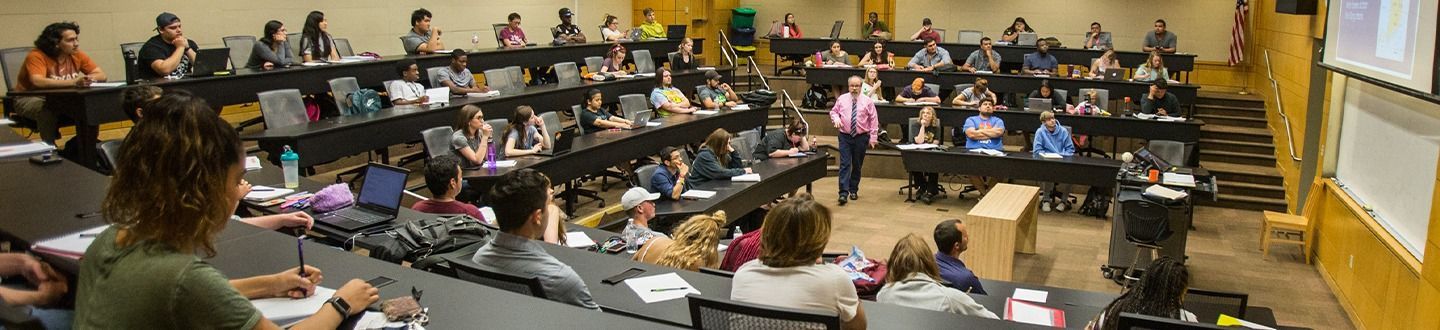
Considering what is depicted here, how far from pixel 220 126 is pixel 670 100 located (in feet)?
33.0

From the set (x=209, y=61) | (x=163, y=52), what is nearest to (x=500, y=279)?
(x=163, y=52)

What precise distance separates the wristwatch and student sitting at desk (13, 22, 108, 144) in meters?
6.37

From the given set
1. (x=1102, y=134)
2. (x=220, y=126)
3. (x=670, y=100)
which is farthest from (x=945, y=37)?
(x=220, y=126)

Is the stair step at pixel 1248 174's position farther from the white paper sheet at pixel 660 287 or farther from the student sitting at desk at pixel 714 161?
the white paper sheet at pixel 660 287

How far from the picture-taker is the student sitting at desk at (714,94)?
1262 centimetres

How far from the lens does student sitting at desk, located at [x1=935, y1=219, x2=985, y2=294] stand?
5429mm

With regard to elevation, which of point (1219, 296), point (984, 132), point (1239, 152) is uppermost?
point (984, 132)

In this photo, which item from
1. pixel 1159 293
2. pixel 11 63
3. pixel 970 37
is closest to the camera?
pixel 1159 293

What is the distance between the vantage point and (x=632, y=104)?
38.1 feet

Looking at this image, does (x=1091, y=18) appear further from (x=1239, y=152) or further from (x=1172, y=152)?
(x=1172, y=152)

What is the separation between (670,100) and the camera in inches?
477

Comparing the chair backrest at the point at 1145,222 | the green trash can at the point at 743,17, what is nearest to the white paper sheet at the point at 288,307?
the chair backrest at the point at 1145,222

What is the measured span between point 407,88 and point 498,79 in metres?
1.66

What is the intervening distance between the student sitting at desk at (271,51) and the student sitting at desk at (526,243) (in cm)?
674
